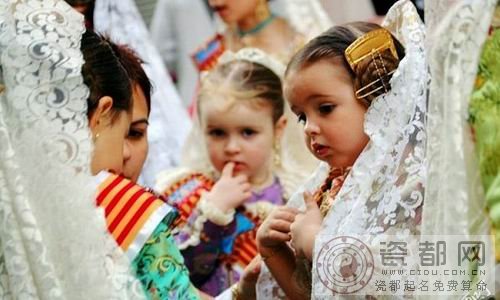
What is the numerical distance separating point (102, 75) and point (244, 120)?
1317mm

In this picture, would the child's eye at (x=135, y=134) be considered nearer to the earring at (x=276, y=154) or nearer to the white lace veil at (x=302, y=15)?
the earring at (x=276, y=154)

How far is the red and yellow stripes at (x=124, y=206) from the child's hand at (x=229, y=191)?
1.14 meters

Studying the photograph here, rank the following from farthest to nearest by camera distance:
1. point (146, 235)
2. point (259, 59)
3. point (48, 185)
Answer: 1. point (259, 59)
2. point (146, 235)
3. point (48, 185)

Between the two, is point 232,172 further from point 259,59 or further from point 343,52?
point 343,52

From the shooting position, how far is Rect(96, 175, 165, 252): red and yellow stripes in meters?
2.62

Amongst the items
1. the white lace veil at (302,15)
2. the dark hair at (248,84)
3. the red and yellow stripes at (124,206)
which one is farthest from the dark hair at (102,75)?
the white lace veil at (302,15)

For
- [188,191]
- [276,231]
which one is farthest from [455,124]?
[188,191]

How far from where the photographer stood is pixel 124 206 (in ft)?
8.76

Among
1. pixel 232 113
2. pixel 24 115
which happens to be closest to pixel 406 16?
pixel 24 115

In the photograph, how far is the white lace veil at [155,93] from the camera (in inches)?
190

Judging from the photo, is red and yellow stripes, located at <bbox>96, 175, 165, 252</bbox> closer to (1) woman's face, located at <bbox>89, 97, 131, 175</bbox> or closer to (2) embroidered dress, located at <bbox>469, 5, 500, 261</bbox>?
(1) woman's face, located at <bbox>89, 97, 131, 175</bbox>

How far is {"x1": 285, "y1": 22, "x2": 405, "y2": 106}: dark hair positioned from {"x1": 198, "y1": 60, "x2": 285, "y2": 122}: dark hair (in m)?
1.13

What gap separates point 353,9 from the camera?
6570 millimetres

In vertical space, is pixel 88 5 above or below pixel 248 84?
above
